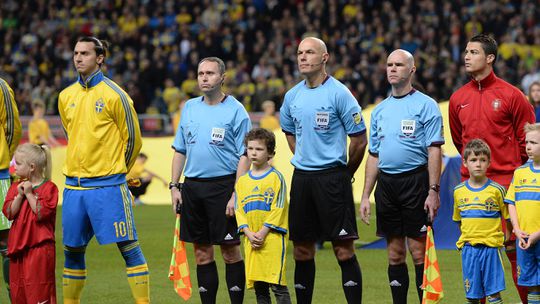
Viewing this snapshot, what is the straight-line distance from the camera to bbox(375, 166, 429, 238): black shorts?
8.55 metres

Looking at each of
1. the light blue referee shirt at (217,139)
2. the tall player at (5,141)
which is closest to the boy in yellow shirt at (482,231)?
the light blue referee shirt at (217,139)

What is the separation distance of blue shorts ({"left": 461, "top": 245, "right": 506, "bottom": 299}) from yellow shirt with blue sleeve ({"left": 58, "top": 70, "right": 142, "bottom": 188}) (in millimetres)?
2773

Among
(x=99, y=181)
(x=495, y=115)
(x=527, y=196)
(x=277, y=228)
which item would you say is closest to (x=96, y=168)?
(x=99, y=181)

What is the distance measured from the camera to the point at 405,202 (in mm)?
8570

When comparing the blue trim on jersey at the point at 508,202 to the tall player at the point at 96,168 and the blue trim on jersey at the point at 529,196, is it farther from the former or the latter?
the tall player at the point at 96,168

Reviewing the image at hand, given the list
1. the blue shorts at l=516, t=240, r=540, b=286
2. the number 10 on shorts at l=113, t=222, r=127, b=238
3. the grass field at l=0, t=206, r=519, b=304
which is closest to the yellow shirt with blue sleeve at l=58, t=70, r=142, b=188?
the number 10 on shorts at l=113, t=222, r=127, b=238

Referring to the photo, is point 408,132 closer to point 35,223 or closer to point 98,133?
point 98,133

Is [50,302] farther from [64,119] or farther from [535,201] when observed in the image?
[535,201]

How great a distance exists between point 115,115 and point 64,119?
463mm

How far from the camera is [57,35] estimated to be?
32.2 metres

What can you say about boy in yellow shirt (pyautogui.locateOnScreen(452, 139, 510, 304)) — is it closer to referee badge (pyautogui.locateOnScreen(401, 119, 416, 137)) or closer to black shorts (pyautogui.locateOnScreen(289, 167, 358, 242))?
referee badge (pyautogui.locateOnScreen(401, 119, 416, 137))

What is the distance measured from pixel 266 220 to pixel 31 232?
1808mm

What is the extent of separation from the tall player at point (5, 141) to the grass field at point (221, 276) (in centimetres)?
109

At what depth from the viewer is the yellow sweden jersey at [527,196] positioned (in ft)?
26.1
